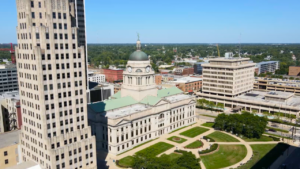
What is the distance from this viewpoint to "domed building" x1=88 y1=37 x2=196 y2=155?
4087 inches

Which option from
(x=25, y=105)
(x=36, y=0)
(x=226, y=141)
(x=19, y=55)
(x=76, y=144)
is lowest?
(x=226, y=141)

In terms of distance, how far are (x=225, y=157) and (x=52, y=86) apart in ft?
217

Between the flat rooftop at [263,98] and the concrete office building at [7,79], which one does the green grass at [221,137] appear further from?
the concrete office building at [7,79]

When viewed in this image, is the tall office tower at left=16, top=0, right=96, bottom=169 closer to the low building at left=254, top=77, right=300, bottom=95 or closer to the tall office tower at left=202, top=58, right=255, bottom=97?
the tall office tower at left=202, top=58, right=255, bottom=97

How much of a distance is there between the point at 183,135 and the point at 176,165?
156 ft

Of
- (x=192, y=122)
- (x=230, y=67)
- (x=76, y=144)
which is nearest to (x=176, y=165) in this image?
(x=76, y=144)

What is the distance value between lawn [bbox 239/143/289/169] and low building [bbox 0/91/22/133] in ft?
293

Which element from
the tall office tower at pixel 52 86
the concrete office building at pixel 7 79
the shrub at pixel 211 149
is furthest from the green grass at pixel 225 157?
the concrete office building at pixel 7 79

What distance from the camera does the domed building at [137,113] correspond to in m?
104

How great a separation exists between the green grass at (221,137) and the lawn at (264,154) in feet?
34.7

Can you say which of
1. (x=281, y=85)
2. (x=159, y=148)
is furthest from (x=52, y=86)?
(x=281, y=85)

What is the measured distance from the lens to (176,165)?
7494 cm

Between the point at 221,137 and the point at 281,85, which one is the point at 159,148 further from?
the point at 281,85

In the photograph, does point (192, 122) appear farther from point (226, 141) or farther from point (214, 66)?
point (214, 66)
